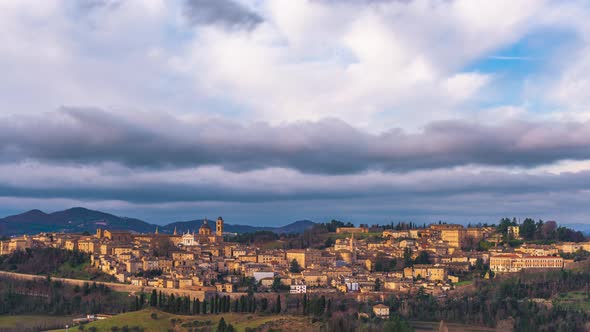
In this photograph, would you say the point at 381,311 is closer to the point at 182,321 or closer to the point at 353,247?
the point at 182,321

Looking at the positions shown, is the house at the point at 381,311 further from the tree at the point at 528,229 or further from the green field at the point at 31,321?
the tree at the point at 528,229

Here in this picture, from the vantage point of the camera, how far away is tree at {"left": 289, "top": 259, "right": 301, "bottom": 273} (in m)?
87.9

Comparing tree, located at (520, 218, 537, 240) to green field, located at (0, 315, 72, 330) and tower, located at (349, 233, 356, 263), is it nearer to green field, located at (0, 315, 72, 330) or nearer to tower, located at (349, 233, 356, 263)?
tower, located at (349, 233, 356, 263)

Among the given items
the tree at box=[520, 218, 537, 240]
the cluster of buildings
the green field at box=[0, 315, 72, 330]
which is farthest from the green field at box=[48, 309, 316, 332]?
the tree at box=[520, 218, 537, 240]

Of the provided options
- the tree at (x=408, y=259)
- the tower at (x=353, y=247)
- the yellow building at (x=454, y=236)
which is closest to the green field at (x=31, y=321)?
the tower at (x=353, y=247)

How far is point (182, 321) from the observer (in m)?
61.6

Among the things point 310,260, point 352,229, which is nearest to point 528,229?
point 352,229

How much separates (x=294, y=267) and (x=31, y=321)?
93.1 feet

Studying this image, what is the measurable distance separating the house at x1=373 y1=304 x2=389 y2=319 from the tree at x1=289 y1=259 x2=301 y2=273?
61.7 ft

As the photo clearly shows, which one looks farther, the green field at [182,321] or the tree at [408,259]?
the tree at [408,259]

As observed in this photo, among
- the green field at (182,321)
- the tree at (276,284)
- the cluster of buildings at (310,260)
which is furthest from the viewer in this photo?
the cluster of buildings at (310,260)

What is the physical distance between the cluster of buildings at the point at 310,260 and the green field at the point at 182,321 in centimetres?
1422

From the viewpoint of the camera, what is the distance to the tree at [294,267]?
87.9 metres

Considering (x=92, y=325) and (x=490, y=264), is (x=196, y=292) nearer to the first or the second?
(x=92, y=325)
